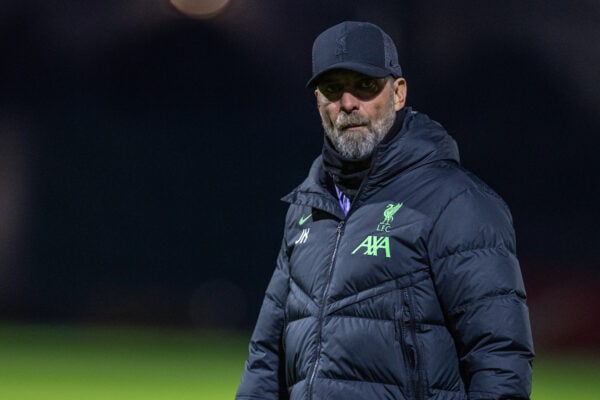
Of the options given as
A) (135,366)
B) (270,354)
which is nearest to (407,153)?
(270,354)

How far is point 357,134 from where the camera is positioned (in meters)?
2.21

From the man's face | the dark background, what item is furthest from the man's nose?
the dark background

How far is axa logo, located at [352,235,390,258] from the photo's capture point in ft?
6.81

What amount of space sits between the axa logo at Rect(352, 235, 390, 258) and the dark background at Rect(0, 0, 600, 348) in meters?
8.82

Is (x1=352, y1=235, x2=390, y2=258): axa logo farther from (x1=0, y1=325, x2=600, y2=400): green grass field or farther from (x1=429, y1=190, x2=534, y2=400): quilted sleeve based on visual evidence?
(x1=0, y1=325, x2=600, y2=400): green grass field

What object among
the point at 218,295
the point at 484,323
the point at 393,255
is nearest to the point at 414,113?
the point at 393,255

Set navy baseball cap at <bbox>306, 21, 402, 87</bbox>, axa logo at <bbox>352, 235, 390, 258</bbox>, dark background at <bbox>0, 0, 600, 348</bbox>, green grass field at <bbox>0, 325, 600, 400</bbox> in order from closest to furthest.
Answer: axa logo at <bbox>352, 235, 390, 258</bbox>, navy baseball cap at <bbox>306, 21, 402, 87</bbox>, green grass field at <bbox>0, 325, 600, 400</bbox>, dark background at <bbox>0, 0, 600, 348</bbox>

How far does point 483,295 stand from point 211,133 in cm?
1249

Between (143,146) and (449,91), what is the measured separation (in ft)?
14.5

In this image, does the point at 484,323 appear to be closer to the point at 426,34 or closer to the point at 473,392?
the point at 473,392

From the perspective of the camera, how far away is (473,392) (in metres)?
1.96

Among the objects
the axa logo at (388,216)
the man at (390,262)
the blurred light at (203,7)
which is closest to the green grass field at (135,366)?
the man at (390,262)

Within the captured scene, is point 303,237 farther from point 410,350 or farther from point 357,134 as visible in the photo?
point 410,350

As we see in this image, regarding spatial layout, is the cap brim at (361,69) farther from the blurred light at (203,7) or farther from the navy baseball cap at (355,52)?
the blurred light at (203,7)
